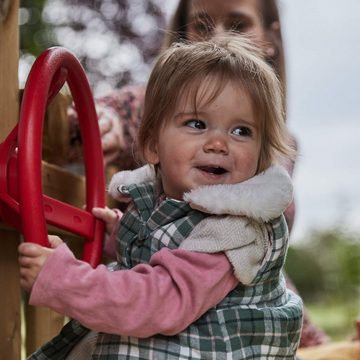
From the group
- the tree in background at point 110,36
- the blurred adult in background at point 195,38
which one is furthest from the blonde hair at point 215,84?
the tree in background at point 110,36

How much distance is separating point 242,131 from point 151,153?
240 millimetres

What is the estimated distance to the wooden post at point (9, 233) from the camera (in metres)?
2.02

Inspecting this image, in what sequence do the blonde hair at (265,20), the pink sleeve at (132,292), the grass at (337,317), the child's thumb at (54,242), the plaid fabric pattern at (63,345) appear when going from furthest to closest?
the grass at (337,317)
the blonde hair at (265,20)
the plaid fabric pattern at (63,345)
the child's thumb at (54,242)
the pink sleeve at (132,292)

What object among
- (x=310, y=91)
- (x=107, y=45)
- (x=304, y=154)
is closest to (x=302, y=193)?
(x=310, y=91)

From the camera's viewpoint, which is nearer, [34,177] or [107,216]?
[34,177]

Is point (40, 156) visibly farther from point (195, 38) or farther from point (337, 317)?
point (337, 317)

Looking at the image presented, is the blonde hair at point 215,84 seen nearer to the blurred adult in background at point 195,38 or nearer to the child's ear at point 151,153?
the child's ear at point 151,153

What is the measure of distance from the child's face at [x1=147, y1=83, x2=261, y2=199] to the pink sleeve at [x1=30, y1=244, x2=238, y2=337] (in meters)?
0.22

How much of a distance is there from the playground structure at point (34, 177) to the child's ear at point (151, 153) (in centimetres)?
23

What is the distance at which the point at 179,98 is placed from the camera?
182 centimetres

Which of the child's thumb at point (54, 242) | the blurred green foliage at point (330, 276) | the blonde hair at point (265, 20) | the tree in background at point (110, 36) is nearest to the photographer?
the child's thumb at point (54, 242)

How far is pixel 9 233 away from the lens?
2109 millimetres

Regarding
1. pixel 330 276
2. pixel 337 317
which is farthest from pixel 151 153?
pixel 330 276

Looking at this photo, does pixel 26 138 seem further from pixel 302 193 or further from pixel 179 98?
pixel 302 193
